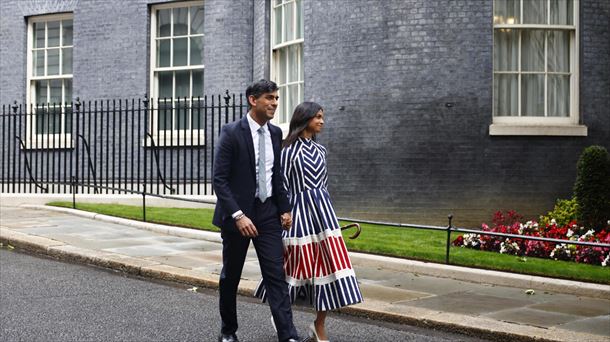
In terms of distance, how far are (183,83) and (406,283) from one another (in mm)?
10460

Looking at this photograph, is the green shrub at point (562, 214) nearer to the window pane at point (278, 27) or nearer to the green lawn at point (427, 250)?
the green lawn at point (427, 250)

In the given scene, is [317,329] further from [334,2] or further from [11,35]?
[11,35]

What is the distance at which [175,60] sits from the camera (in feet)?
58.4

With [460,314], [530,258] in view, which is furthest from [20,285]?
[530,258]

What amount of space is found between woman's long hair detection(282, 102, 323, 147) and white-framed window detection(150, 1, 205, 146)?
11609 mm

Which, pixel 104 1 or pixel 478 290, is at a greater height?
pixel 104 1

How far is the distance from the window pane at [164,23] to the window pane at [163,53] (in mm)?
193

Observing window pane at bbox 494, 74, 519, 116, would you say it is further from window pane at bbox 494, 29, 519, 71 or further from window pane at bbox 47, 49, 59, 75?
window pane at bbox 47, 49, 59, 75

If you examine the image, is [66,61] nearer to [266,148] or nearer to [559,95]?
[559,95]

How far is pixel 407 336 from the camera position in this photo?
20.5 ft

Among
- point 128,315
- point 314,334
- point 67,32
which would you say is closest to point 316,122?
point 314,334

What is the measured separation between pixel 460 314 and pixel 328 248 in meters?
1.71

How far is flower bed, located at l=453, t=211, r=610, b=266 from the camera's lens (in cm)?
962

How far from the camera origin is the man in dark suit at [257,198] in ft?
17.9
